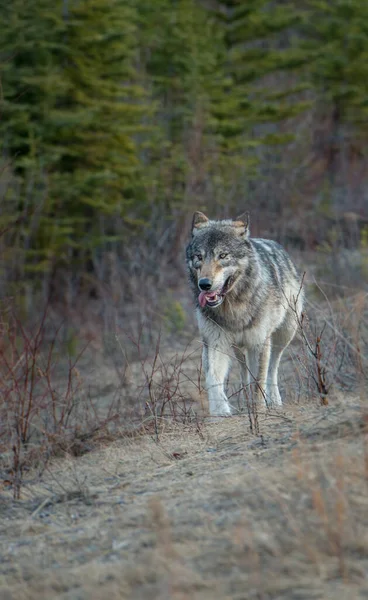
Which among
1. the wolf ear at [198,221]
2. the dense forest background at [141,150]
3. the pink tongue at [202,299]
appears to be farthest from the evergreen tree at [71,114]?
the pink tongue at [202,299]

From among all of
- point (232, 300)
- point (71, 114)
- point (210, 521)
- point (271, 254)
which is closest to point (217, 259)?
point (232, 300)

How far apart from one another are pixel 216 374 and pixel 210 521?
12.2 feet

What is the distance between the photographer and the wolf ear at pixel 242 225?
29.1ft

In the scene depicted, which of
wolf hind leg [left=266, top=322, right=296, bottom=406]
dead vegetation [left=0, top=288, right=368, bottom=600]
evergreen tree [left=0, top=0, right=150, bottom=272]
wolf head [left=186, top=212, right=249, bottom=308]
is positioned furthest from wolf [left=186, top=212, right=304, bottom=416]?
evergreen tree [left=0, top=0, right=150, bottom=272]

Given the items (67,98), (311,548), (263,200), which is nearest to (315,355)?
(311,548)

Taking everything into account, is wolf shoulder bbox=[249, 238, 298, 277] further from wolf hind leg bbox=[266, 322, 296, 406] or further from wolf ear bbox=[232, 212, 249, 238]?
wolf hind leg bbox=[266, 322, 296, 406]

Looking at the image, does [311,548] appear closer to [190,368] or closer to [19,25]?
[190,368]

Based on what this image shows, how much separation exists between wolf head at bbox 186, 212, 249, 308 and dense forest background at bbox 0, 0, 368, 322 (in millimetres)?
6756

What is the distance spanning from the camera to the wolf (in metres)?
8.36

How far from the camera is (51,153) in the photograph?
21000 millimetres

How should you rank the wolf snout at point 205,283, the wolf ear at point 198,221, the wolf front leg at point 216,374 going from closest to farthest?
the wolf front leg at point 216,374 < the wolf snout at point 205,283 < the wolf ear at point 198,221

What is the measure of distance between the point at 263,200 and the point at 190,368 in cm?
1251

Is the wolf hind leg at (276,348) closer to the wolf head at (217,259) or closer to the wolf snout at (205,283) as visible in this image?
the wolf head at (217,259)

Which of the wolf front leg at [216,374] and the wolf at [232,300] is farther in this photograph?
the wolf at [232,300]
